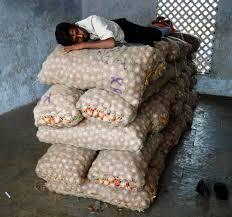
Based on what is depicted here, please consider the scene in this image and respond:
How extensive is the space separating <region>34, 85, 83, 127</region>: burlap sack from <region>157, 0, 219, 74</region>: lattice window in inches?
178

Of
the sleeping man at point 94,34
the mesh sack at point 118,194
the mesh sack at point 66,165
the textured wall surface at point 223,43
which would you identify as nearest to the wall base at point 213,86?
the textured wall surface at point 223,43

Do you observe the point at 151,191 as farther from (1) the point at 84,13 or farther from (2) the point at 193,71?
(1) the point at 84,13

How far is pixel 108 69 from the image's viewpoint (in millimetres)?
2494

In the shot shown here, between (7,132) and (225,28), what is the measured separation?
4406mm

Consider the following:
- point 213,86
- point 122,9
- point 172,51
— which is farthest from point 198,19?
point 172,51

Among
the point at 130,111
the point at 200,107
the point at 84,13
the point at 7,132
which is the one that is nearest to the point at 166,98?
Answer: the point at 130,111

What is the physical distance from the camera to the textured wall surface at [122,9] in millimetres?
6992

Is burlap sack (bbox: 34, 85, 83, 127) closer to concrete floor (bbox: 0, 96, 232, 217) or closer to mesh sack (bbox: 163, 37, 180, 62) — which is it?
concrete floor (bbox: 0, 96, 232, 217)

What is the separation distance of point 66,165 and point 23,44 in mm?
3091

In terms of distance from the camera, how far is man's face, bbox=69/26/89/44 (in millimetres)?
2750

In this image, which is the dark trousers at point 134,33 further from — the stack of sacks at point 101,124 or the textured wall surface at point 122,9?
the textured wall surface at point 122,9

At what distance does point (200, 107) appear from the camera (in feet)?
18.2

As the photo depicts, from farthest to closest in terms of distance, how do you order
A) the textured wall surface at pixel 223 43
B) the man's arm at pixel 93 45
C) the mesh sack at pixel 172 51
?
1. the textured wall surface at pixel 223 43
2. the mesh sack at pixel 172 51
3. the man's arm at pixel 93 45

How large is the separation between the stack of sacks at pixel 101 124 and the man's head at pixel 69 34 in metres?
0.11
